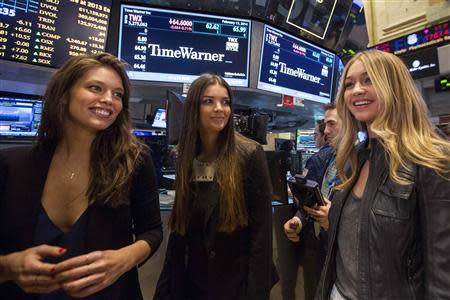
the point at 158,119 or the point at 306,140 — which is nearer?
the point at 158,119

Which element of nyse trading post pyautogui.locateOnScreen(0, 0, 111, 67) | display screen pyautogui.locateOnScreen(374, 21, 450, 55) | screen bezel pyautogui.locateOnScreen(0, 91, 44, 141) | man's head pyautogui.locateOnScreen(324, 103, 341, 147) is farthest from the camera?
display screen pyautogui.locateOnScreen(374, 21, 450, 55)

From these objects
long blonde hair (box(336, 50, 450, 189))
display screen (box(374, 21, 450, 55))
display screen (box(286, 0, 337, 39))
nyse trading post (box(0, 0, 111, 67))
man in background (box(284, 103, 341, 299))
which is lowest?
man in background (box(284, 103, 341, 299))

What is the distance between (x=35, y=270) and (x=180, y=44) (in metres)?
2.58

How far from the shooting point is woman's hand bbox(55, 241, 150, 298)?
0.83m

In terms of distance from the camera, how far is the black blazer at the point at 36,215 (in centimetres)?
97

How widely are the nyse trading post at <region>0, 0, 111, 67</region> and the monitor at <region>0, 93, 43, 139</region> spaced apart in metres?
0.39

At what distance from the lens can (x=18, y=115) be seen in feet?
8.47

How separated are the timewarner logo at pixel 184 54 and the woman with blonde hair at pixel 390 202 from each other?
6.52ft

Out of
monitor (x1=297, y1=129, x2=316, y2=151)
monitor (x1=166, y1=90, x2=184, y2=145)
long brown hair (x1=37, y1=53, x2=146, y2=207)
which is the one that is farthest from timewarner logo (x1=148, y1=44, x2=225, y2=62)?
monitor (x1=297, y1=129, x2=316, y2=151)

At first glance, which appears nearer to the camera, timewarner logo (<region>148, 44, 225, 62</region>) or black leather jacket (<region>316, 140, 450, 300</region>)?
black leather jacket (<region>316, 140, 450, 300</region>)

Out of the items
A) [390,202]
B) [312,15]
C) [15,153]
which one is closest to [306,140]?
[312,15]

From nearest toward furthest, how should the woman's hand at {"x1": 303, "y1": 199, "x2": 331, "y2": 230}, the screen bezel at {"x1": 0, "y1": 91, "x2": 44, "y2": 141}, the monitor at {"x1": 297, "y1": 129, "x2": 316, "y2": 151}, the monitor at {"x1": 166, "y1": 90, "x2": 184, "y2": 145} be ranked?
the woman's hand at {"x1": 303, "y1": 199, "x2": 331, "y2": 230}
the monitor at {"x1": 166, "y1": 90, "x2": 184, "y2": 145}
the screen bezel at {"x1": 0, "y1": 91, "x2": 44, "y2": 141}
the monitor at {"x1": 297, "y1": 129, "x2": 316, "y2": 151}

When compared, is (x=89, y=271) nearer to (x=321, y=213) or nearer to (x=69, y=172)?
(x=69, y=172)

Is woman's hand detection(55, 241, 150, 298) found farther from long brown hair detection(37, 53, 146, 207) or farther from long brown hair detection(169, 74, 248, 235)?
long brown hair detection(169, 74, 248, 235)
